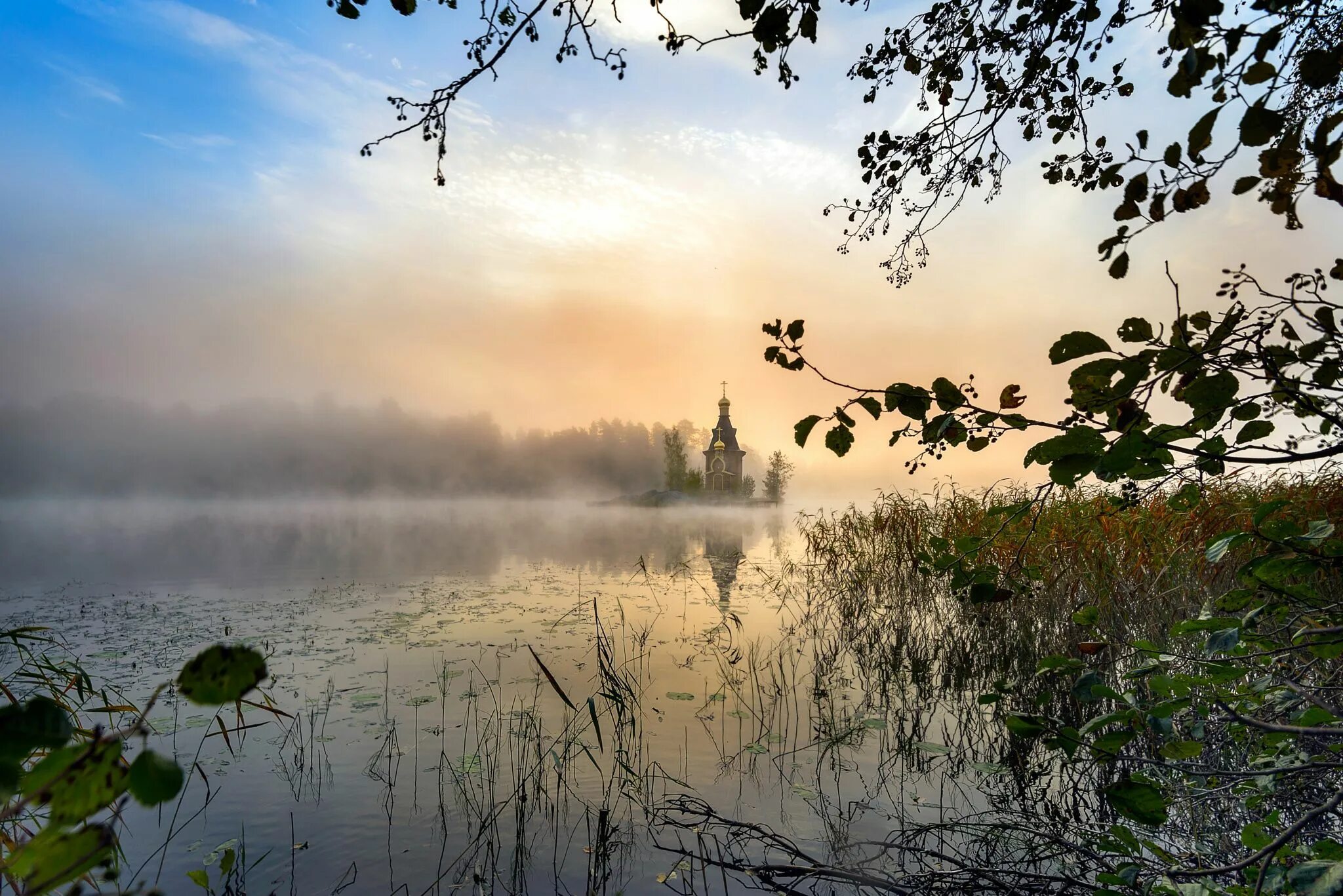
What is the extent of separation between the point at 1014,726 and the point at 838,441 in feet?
3.13

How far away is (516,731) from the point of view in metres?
5.68

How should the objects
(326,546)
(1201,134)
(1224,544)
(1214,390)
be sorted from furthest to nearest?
(326,546)
(1224,544)
(1214,390)
(1201,134)

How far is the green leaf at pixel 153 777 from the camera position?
0.65m

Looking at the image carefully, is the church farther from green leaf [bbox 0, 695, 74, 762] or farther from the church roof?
green leaf [bbox 0, 695, 74, 762]

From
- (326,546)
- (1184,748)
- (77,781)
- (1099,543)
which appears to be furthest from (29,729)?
(326,546)

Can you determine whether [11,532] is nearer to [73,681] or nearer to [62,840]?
[73,681]

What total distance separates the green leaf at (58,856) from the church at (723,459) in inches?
2528

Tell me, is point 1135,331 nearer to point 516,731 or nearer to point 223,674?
point 223,674

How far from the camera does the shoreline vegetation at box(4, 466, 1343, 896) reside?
1939 millimetres

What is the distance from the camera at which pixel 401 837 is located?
4164mm

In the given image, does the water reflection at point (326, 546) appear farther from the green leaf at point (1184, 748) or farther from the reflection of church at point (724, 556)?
the green leaf at point (1184, 748)

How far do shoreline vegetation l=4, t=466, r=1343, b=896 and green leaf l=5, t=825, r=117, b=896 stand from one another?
1.4 inches

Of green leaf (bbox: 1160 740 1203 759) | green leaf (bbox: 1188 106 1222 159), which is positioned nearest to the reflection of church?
green leaf (bbox: 1160 740 1203 759)

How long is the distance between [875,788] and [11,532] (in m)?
40.8
